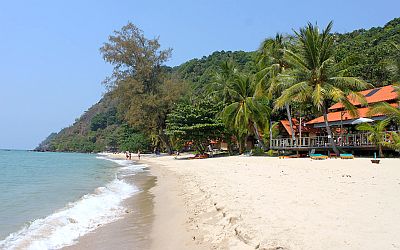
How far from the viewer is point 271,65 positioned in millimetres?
28766

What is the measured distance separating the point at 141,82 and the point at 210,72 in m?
8.42

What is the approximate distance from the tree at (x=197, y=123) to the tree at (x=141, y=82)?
344 inches

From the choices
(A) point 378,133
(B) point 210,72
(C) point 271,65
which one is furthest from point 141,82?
(A) point 378,133

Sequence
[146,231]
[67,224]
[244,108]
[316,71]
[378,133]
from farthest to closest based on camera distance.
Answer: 1. [244,108]
2. [316,71]
3. [378,133]
4. [67,224]
5. [146,231]

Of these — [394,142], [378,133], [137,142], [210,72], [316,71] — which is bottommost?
[394,142]

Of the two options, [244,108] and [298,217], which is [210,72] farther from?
[298,217]

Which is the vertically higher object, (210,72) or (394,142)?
(210,72)

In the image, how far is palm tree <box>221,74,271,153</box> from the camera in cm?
3014

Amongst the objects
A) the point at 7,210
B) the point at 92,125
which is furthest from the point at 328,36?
the point at 92,125

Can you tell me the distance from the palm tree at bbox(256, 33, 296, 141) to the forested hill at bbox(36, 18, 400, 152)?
3488mm

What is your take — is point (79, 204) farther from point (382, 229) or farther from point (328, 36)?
point (328, 36)

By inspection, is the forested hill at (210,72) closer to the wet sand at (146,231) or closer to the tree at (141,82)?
the tree at (141,82)

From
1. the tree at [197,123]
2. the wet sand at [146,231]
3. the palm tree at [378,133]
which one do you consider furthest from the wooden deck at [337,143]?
the wet sand at [146,231]

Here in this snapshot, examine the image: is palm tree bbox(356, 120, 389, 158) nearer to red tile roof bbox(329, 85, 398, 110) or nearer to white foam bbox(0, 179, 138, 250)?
red tile roof bbox(329, 85, 398, 110)
